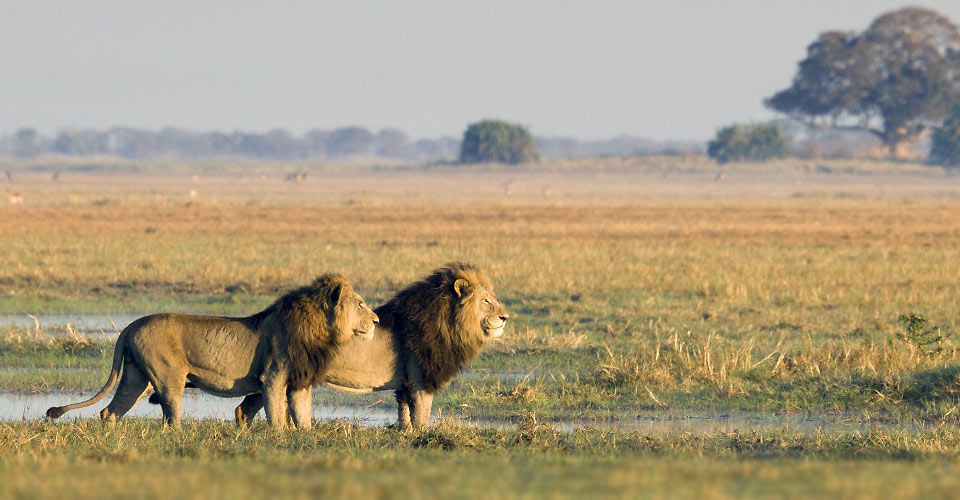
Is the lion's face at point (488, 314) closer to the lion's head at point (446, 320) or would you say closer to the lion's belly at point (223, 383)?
the lion's head at point (446, 320)

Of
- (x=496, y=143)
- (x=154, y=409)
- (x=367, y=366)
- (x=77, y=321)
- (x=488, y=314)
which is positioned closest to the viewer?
(x=367, y=366)

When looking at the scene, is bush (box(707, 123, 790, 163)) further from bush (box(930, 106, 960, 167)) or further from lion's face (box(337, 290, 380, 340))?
lion's face (box(337, 290, 380, 340))

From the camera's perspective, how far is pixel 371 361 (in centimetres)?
991

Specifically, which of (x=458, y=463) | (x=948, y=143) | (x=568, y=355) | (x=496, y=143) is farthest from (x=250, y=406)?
(x=496, y=143)

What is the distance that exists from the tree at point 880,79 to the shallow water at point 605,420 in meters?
83.6

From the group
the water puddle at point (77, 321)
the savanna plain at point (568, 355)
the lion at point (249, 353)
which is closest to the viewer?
the savanna plain at point (568, 355)

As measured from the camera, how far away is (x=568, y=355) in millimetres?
14359

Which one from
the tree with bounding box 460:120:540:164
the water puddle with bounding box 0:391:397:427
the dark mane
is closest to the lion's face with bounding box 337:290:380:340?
the dark mane

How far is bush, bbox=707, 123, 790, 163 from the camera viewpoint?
94.9 meters

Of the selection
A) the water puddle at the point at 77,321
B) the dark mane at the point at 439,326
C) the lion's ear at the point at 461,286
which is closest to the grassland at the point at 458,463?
the dark mane at the point at 439,326

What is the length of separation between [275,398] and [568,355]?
532 centimetres

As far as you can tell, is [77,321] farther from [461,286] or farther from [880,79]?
[880,79]

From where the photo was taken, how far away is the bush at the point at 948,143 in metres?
87.0

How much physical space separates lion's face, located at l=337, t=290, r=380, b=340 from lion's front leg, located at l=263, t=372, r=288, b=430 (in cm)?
57
